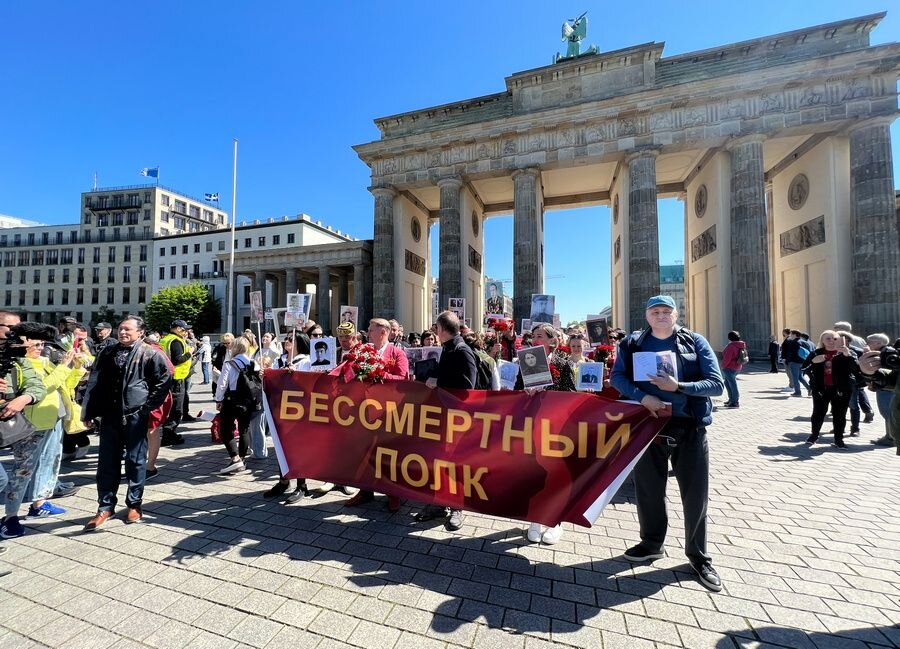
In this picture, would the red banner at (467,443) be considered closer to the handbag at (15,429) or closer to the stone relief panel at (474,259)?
the handbag at (15,429)

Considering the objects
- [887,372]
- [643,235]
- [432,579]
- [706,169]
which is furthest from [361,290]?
[887,372]

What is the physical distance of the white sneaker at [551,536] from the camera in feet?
11.8

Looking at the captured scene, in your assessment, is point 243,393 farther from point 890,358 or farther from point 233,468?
point 890,358

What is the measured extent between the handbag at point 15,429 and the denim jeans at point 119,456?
528 mm

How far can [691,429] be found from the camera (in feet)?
10.0

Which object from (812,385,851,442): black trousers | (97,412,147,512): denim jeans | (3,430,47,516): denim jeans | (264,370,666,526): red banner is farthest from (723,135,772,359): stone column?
(3,430,47,516): denim jeans

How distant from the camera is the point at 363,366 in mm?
4117

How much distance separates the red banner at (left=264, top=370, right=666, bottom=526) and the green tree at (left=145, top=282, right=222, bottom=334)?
51.6 m

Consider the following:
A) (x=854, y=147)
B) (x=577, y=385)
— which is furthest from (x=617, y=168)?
(x=577, y=385)

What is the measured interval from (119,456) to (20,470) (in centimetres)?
74

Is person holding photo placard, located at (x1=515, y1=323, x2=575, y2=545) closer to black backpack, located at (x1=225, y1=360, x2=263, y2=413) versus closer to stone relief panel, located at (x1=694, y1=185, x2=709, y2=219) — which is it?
black backpack, located at (x1=225, y1=360, x2=263, y2=413)

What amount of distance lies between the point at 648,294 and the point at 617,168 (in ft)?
32.2

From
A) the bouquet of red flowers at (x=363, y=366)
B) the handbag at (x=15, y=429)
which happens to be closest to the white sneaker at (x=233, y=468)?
the handbag at (x=15, y=429)

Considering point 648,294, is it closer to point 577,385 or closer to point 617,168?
point 617,168
